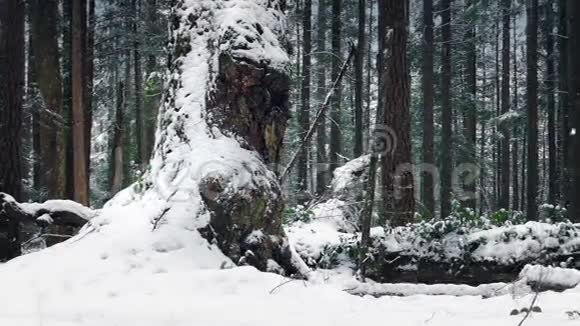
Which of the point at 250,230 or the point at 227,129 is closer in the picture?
the point at 250,230

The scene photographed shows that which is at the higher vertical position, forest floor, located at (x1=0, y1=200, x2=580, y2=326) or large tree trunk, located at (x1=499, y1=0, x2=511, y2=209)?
large tree trunk, located at (x1=499, y1=0, x2=511, y2=209)

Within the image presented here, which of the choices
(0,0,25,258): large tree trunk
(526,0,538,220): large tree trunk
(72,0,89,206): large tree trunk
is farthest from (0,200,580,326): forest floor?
(526,0,538,220): large tree trunk

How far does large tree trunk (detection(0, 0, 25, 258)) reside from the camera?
7.60 m

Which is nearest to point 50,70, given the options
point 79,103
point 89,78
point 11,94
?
point 79,103

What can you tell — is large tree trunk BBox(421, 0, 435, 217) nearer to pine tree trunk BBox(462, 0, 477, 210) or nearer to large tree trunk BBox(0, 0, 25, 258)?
pine tree trunk BBox(462, 0, 477, 210)

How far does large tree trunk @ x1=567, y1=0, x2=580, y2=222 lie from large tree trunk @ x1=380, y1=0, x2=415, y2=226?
3.28 metres

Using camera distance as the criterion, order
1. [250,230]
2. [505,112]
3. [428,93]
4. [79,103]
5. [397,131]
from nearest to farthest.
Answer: [250,230] < [397,131] < [79,103] < [428,93] < [505,112]

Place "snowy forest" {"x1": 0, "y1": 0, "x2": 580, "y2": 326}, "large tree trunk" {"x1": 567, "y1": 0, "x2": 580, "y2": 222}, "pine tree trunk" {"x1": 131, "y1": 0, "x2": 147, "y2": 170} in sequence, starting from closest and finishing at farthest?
"snowy forest" {"x1": 0, "y1": 0, "x2": 580, "y2": 326}
"large tree trunk" {"x1": 567, "y1": 0, "x2": 580, "y2": 222}
"pine tree trunk" {"x1": 131, "y1": 0, "x2": 147, "y2": 170}

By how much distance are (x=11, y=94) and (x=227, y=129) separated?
459cm

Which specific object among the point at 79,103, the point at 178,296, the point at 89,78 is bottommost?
the point at 178,296

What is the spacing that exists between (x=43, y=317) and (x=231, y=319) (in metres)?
1.01

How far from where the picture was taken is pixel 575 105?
9234 mm

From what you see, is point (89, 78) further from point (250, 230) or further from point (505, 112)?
point (505, 112)

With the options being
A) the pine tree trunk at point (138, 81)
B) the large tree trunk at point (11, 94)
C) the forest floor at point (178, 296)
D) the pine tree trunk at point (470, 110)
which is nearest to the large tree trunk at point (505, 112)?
the pine tree trunk at point (470, 110)
